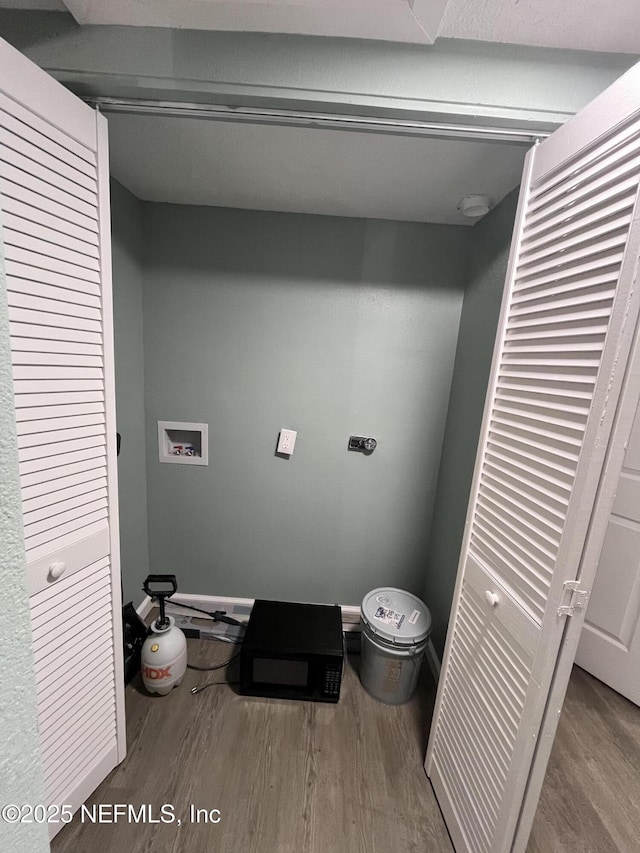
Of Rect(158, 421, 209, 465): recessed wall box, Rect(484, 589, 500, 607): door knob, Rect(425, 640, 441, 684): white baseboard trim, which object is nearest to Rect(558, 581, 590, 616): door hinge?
Rect(484, 589, 500, 607): door knob

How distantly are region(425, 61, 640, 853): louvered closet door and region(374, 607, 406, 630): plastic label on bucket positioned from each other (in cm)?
42

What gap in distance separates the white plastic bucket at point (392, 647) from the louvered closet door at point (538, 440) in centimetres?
35

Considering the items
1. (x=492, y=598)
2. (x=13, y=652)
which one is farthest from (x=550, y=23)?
(x=13, y=652)

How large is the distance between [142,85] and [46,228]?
47cm

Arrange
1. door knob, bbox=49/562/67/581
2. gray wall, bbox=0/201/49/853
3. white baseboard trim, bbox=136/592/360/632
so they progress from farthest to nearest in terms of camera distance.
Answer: white baseboard trim, bbox=136/592/360/632 → door knob, bbox=49/562/67/581 → gray wall, bbox=0/201/49/853

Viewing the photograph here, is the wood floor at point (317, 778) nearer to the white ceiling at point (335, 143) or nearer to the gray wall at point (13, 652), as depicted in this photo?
the gray wall at point (13, 652)

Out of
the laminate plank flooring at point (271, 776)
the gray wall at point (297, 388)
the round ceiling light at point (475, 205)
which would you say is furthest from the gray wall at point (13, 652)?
the round ceiling light at point (475, 205)

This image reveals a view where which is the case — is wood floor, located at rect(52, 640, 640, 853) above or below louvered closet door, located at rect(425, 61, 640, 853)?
below

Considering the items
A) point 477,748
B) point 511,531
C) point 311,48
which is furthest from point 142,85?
point 477,748

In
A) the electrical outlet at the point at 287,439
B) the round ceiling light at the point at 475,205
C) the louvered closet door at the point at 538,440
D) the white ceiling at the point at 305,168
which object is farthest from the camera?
the electrical outlet at the point at 287,439

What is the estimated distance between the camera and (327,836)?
111 centimetres

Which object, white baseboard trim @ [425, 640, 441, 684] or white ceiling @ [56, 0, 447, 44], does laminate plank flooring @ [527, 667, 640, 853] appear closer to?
white baseboard trim @ [425, 640, 441, 684]

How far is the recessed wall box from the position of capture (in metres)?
1.83

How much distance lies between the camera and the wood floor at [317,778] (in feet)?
3.63
